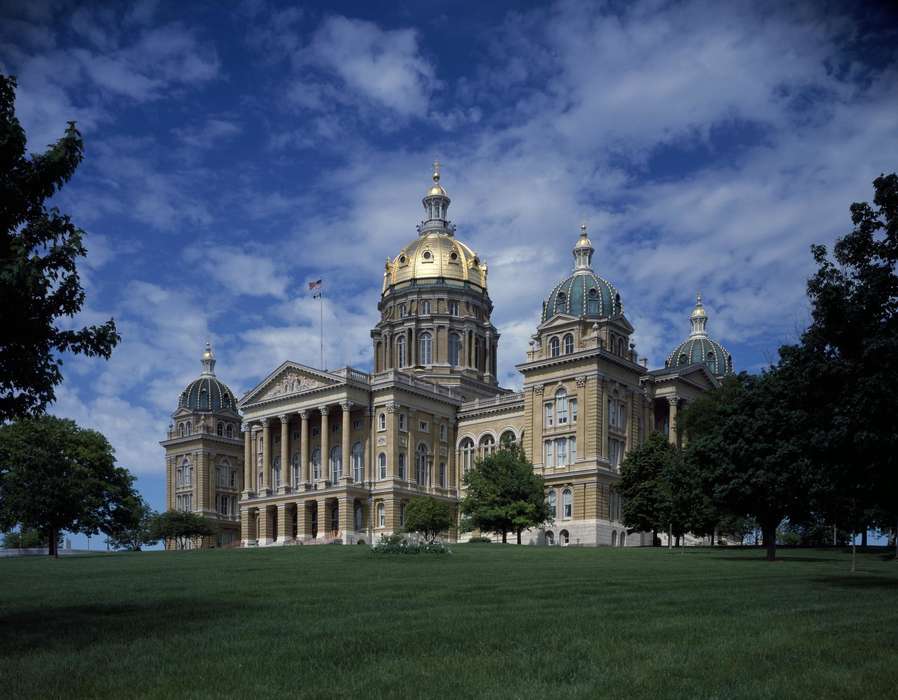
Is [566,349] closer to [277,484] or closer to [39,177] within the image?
[277,484]

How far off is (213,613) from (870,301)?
63.1 feet

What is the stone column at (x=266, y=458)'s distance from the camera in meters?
107

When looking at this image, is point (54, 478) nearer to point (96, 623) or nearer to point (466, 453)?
point (466, 453)

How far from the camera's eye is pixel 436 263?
118 m

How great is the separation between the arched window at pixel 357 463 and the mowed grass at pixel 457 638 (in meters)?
68.8

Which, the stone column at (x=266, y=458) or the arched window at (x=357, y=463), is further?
the stone column at (x=266, y=458)

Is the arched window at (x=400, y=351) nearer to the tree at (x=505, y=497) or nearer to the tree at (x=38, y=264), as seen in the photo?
the tree at (x=505, y=497)

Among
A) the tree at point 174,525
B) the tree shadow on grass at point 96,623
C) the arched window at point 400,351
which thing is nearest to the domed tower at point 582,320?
the arched window at point 400,351

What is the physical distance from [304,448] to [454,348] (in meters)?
21.6

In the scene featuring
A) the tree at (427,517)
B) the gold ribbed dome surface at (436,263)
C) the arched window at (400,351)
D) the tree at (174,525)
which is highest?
the gold ribbed dome surface at (436,263)

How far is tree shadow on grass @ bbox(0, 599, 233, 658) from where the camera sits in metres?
19.7

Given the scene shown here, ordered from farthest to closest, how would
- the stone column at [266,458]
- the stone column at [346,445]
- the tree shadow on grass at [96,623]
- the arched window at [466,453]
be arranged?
the stone column at [266,458], the arched window at [466,453], the stone column at [346,445], the tree shadow on grass at [96,623]

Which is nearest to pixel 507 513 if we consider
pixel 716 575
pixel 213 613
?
pixel 716 575

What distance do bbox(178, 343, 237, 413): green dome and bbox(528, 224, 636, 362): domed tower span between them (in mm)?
56739
